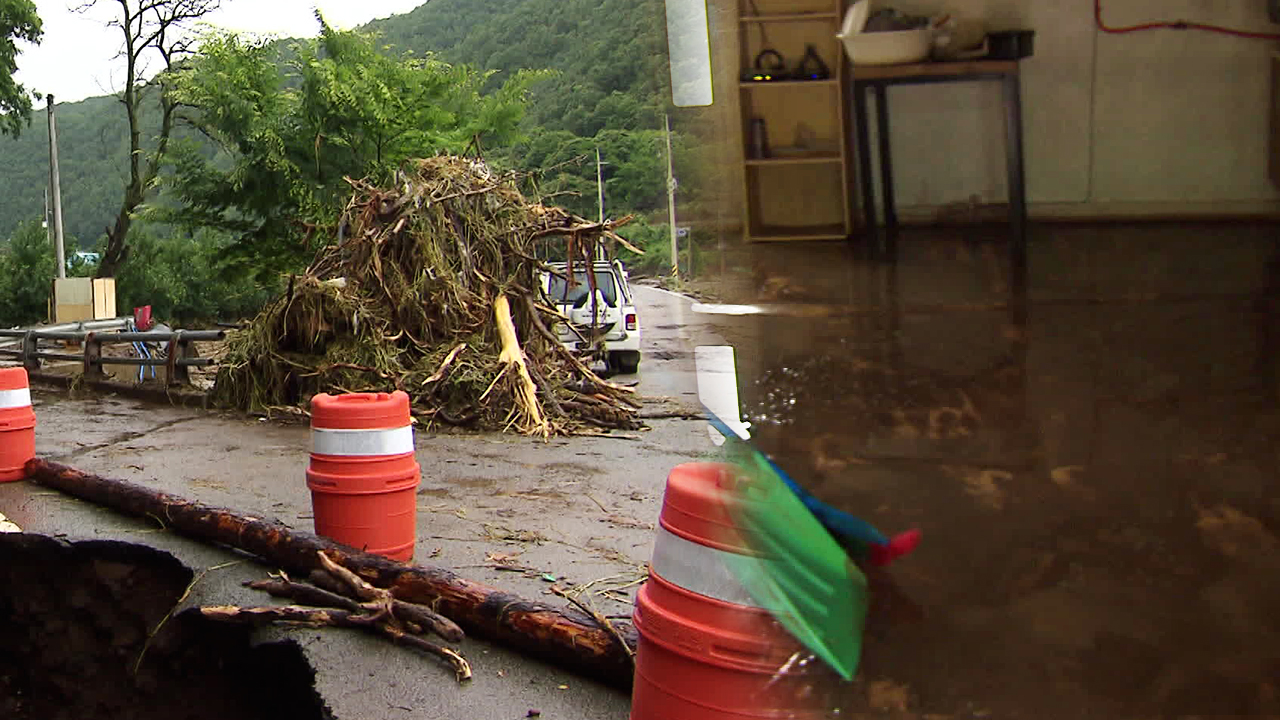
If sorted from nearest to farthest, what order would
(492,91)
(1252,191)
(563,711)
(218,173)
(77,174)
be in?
1. (1252,191)
2. (563,711)
3. (218,173)
4. (492,91)
5. (77,174)

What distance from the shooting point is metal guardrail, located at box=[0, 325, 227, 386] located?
11.1 meters

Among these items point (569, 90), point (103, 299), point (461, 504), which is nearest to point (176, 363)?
Result: point (461, 504)

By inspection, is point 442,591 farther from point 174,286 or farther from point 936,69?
point 174,286

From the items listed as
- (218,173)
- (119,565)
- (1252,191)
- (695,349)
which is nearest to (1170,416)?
(1252,191)

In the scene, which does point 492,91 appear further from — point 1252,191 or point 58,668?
point 1252,191

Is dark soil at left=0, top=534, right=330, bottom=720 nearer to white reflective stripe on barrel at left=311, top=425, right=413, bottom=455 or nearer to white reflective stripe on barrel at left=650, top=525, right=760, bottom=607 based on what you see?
white reflective stripe on barrel at left=311, top=425, right=413, bottom=455

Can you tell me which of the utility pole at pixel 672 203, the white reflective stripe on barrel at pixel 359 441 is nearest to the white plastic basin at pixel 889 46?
the utility pole at pixel 672 203

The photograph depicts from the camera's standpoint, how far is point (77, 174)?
6350 cm

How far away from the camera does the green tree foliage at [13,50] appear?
78.2 ft

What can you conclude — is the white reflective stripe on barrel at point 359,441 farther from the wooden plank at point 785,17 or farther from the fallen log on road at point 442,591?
the wooden plank at point 785,17

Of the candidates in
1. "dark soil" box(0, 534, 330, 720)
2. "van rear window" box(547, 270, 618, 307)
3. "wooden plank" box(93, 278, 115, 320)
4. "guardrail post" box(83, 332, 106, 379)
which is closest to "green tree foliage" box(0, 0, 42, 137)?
"wooden plank" box(93, 278, 115, 320)

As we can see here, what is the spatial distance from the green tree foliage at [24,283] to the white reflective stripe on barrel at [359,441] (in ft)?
81.2

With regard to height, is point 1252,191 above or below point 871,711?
above

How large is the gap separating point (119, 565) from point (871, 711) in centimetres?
499
